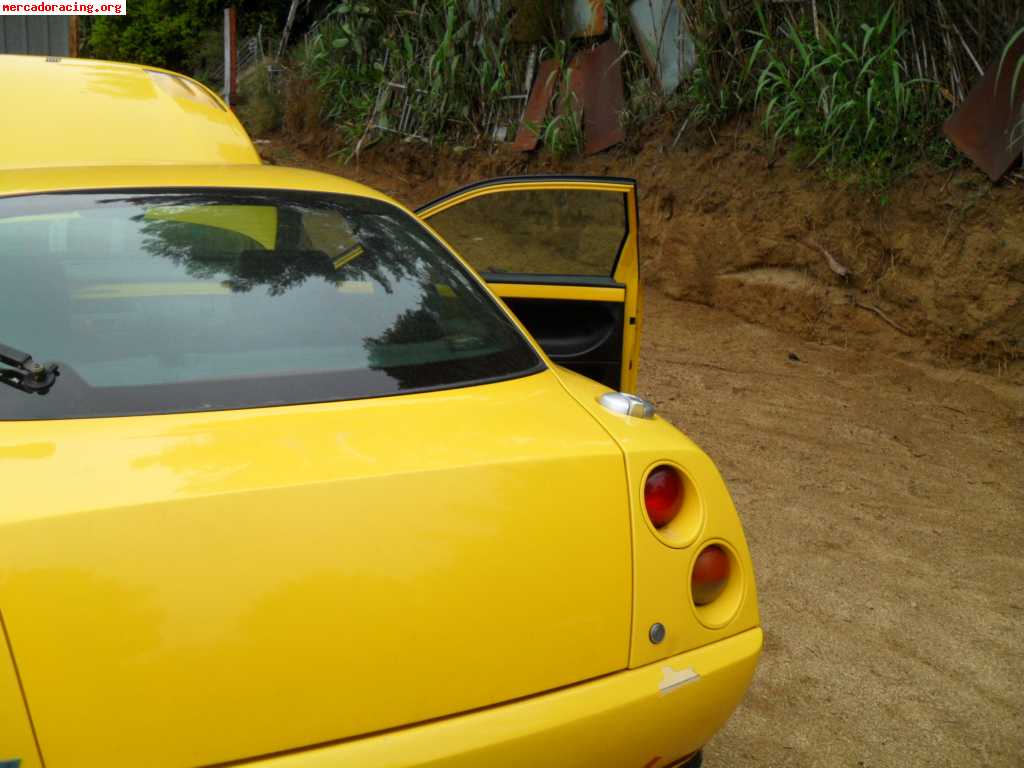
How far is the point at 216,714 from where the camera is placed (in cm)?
164

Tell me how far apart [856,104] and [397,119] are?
5.66 m

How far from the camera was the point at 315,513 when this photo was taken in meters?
1.81

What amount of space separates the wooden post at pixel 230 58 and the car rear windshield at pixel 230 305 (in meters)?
11.5

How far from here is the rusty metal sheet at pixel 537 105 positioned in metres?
9.47

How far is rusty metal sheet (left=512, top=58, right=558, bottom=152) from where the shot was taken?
373 inches

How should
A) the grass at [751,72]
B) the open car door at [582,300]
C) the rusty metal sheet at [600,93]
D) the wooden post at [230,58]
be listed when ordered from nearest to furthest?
the open car door at [582,300] → the grass at [751,72] → the rusty metal sheet at [600,93] → the wooden post at [230,58]

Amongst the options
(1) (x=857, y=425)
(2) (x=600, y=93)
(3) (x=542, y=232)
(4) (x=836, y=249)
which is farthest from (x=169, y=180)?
(3) (x=542, y=232)

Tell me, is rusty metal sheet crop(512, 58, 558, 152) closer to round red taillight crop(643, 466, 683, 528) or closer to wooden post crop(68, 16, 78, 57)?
Result: wooden post crop(68, 16, 78, 57)

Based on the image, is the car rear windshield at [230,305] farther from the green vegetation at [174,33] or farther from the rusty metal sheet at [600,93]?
the green vegetation at [174,33]

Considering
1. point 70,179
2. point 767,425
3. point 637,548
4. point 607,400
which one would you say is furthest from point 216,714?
point 767,425

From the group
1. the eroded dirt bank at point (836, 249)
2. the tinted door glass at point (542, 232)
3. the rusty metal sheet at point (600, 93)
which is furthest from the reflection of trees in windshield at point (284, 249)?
the rusty metal sheet at point (600, 93)

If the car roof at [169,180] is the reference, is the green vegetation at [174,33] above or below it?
above

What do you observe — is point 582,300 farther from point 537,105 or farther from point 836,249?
point 537,105

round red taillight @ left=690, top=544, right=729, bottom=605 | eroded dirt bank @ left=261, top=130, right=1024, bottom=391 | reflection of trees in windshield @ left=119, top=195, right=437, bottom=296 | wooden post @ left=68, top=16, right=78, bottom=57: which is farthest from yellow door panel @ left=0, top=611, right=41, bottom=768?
wooden post @ left=68, top=16, right=78, bottom=57
